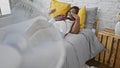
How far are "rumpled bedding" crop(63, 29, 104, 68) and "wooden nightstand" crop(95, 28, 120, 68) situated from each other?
0.29ft

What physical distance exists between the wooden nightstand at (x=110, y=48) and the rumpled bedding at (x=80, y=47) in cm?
9

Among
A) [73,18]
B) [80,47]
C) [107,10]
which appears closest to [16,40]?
[80,47]

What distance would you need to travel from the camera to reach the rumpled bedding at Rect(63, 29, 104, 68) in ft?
6.10

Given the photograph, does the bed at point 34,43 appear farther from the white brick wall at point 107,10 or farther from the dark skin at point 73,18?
the white brick wall at point 107,10

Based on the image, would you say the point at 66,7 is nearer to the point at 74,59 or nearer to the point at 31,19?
the point at 74,59

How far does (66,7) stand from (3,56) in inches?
88.4

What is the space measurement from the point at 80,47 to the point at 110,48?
51 centimetres

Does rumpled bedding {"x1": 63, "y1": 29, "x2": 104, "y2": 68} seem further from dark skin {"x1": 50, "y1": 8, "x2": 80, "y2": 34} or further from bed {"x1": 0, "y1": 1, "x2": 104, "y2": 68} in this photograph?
bed {"x1": 0, "y1": 1, "x2": 104, "y2": 68}

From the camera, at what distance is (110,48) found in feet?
7.44

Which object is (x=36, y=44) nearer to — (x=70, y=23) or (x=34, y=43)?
(x=34, y=43)

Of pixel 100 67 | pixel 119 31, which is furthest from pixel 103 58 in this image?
pixel 119 31

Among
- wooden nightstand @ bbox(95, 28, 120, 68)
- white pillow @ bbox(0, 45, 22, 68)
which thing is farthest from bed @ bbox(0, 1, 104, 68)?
wooden nightstand @ bbox(95, 28, 120, 68)

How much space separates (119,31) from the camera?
2223 millimetres

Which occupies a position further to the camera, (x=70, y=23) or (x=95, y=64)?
(x=95, y=64)
